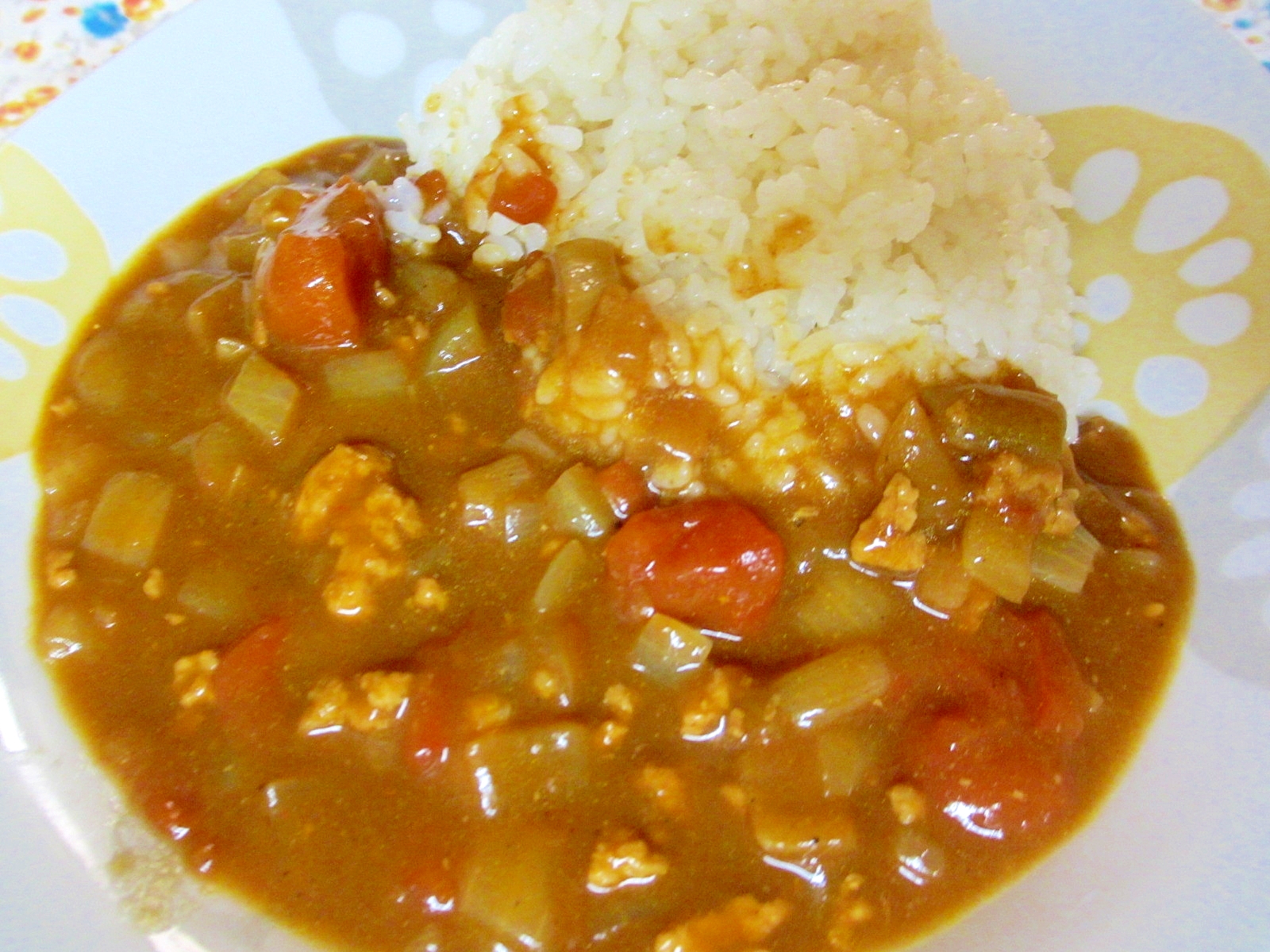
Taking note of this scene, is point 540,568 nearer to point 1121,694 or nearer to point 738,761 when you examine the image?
point 738,761

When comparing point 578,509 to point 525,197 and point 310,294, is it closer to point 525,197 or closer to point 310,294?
point 310,294

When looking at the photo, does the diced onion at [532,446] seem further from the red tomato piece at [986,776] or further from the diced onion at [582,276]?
the red tomato piece at [986,776]

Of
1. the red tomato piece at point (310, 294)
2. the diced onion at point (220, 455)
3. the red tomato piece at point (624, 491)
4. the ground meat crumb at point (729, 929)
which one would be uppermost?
the red tomato piece at point (310, 294)

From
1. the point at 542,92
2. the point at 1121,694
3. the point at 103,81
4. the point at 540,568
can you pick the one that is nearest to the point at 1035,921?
the point at 1121,694

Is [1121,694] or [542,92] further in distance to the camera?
[542,92]

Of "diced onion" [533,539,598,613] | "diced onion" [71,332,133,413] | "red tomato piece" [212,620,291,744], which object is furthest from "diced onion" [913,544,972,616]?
"diced onion" [71,332,133,413]

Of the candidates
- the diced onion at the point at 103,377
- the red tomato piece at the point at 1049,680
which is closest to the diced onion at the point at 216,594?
the diced onion at the point at 103,377
